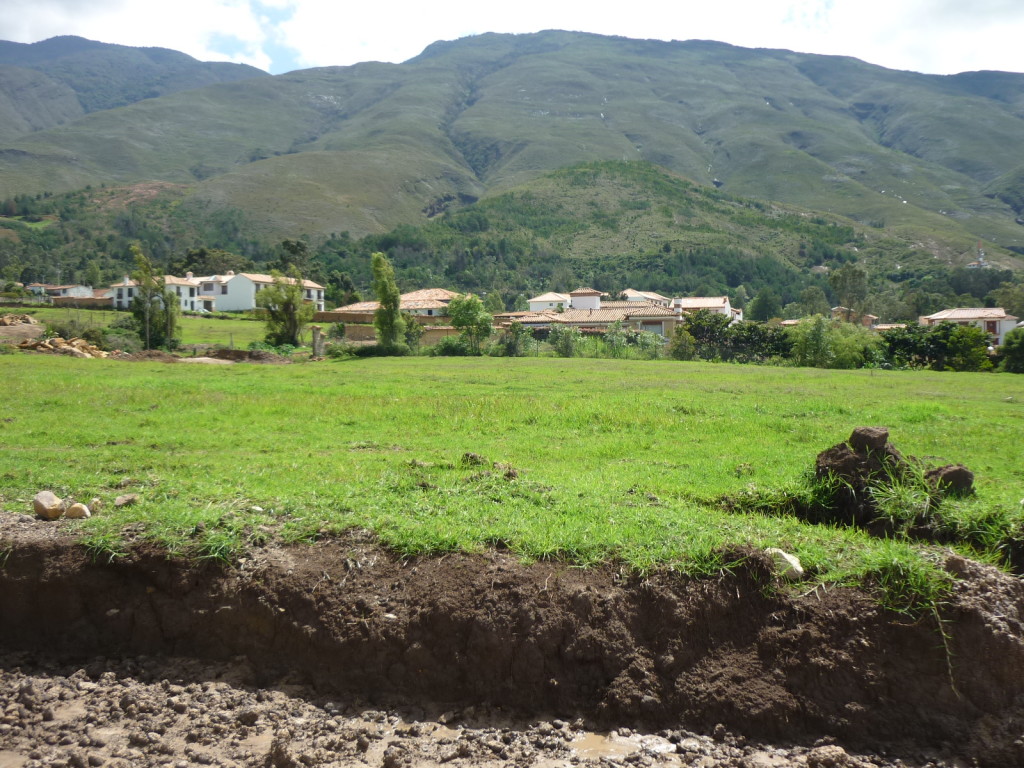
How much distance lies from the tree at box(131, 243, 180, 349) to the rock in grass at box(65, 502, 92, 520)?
4132 centimetres

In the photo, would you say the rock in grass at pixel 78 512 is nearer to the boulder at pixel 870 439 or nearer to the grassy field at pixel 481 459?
the grassy field at pixel 481 459

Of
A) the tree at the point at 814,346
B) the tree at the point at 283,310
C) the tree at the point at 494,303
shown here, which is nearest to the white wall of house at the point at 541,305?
the tree at the point at 494,303

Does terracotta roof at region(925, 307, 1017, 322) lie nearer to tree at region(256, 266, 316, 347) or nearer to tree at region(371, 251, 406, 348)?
tree at region(371, 251, 406, 348)

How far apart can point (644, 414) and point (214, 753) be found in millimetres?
12023

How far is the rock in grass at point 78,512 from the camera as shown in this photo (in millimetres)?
7387

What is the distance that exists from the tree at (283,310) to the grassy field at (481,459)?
29.5 m

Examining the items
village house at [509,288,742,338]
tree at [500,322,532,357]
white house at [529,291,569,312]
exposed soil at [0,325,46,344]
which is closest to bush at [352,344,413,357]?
tree at [500,322,532,357]

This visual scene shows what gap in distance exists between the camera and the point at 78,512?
740cm

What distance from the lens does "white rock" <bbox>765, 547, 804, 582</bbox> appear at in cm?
588

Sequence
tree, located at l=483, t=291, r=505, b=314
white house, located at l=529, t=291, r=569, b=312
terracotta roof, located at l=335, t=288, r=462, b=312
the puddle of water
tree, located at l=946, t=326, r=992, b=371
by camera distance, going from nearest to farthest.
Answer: the puddle of water → tree, located at l=946, t=326, r=992, b=371 → terracotta roof, located at l=335, t=288, r=462, b=312 → tree, located at l=483, t=291, r=505, b=314 → white house, located at l=529, t=291, r=569, b=312

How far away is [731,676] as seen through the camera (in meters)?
5.38

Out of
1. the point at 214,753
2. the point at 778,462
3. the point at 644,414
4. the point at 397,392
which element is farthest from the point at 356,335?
the point at 214,753

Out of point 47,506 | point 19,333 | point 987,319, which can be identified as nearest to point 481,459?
point 47,506

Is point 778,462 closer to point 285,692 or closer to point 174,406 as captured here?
point 285,692
